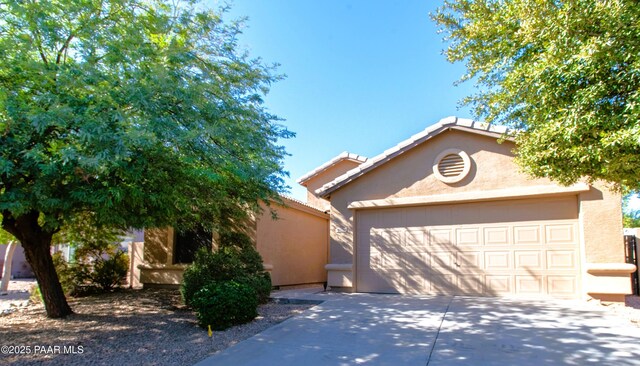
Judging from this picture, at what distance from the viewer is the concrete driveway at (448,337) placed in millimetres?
5844

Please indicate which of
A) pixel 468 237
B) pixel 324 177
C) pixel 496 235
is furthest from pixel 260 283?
pixel 324 177

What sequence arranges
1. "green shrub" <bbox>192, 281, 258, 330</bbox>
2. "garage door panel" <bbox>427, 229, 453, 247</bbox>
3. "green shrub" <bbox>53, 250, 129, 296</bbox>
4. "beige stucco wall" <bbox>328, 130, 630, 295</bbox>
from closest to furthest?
1. "green shrub" <bbox>192, 281, 258, 330</bbox>
2. "beige stucco wall" <bbox>328, 130, 630, 295</bbox>
3. "garage door panel" <bbox>427, 229, 453, 247</bbox>
4. "green shrub" <bbox>53, 250, 129, 296</bbox>

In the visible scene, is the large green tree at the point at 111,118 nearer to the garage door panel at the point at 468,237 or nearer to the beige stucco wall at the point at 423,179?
the beige stucco wall at the point at 423,179

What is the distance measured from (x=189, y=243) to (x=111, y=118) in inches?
350

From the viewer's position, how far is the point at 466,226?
10938mm

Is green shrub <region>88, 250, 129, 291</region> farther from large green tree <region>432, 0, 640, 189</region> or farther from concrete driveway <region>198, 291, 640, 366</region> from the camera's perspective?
large green tree <region>432, 0, 640, 189</region>

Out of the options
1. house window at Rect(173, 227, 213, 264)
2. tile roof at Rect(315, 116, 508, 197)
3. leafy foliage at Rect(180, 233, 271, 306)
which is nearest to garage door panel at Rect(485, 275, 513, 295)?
tile roof at Rect(315, 116, 508, 197)

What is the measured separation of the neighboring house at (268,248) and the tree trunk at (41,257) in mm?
4794

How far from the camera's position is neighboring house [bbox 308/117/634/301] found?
950cm

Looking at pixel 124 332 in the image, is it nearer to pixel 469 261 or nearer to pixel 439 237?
pixel 439 237

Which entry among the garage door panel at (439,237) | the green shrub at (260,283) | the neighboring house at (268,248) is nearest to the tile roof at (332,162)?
the neighboring house at (268,248)

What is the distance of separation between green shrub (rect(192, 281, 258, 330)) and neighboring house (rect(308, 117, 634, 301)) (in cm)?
422

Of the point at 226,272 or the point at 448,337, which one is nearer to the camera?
the point at 448,337

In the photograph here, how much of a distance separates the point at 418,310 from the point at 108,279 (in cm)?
1045
